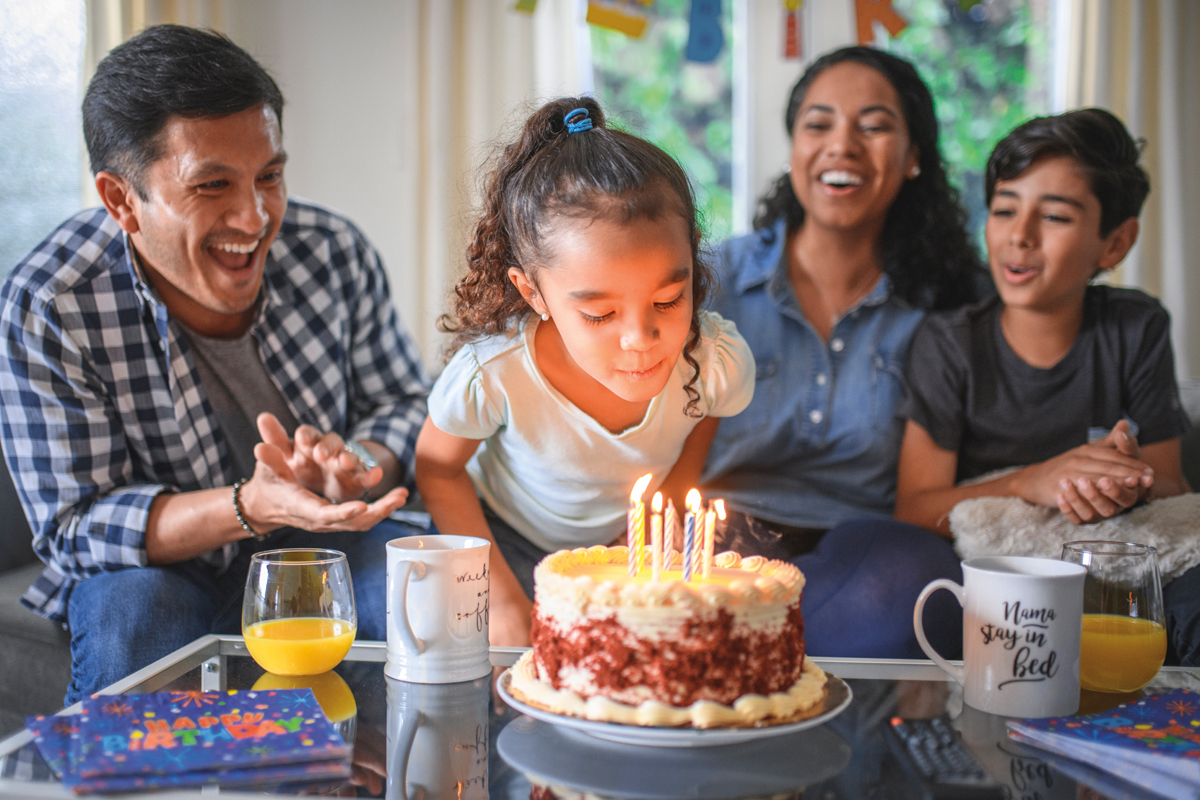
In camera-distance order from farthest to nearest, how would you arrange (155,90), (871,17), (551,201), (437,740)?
(871,17), (155,90), (551,201), (437,740)

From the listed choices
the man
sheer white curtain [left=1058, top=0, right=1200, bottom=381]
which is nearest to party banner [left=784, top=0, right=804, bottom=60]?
sheer white curtain [left=1058, top=0, right=1200, bottom=381]

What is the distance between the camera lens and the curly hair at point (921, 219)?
2.09 metres

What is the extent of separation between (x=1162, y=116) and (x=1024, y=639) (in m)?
2.90

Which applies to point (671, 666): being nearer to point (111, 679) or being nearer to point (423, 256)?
point (111, 679)

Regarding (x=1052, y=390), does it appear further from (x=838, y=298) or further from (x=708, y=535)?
(x=708, y=535)

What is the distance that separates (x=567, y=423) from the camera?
1.66 metres

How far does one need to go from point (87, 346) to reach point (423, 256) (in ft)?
5.79

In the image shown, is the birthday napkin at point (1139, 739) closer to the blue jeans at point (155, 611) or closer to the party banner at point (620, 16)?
the blue jeans at point (155, 611)

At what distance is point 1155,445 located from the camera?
73.7 inches

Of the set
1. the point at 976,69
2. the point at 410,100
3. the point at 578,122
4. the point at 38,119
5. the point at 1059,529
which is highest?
the point at 976,69

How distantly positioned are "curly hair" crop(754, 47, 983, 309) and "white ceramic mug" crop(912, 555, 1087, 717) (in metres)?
1.14

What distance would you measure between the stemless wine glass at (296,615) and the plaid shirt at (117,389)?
52 centimetres

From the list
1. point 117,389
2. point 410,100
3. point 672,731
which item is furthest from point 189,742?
point 410,100

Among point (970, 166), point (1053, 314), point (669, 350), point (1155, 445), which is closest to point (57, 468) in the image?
point (669, 350)
